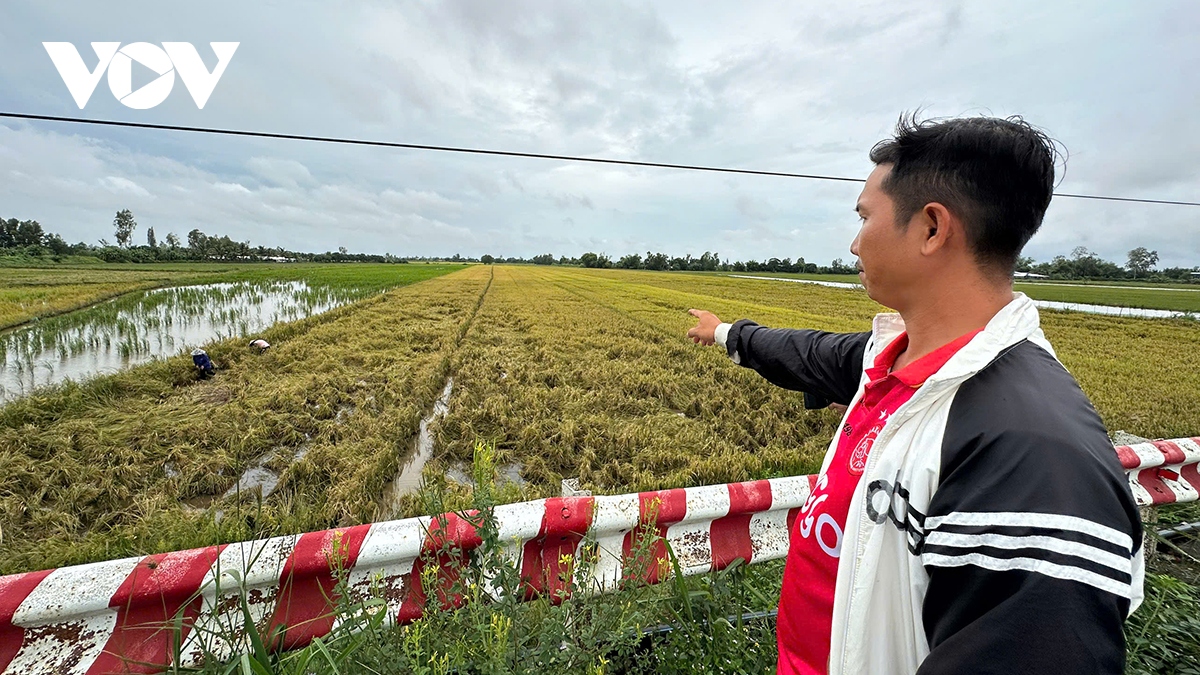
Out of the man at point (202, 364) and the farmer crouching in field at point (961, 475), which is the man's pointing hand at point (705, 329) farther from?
the man at point (202, 364)

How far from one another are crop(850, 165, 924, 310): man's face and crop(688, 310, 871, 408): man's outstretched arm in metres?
0.56

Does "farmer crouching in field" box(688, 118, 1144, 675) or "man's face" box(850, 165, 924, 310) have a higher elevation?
"man's face" box(850, 165, 924, 310)

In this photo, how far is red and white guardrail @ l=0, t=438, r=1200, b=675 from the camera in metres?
1.13

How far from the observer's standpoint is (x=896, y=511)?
772 mm

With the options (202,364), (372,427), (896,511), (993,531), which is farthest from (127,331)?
(993,531)

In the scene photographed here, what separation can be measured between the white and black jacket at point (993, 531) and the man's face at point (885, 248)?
18cm

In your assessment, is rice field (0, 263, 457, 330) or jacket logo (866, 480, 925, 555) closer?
jacket logo (866, 480, 925, 555)

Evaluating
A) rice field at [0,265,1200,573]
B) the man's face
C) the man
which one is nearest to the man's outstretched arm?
the man's face

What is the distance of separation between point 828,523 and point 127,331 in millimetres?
8541

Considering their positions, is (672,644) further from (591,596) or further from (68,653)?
(68,653)

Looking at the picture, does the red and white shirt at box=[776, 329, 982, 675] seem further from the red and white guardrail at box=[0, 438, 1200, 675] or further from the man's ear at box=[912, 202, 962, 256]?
the red and white guardrail at box=[0, 438, 1200, 675]

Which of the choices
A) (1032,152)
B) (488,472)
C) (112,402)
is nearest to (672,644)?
(488,472)

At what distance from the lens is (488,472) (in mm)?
1141

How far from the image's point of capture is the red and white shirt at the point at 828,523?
36.9 inches
